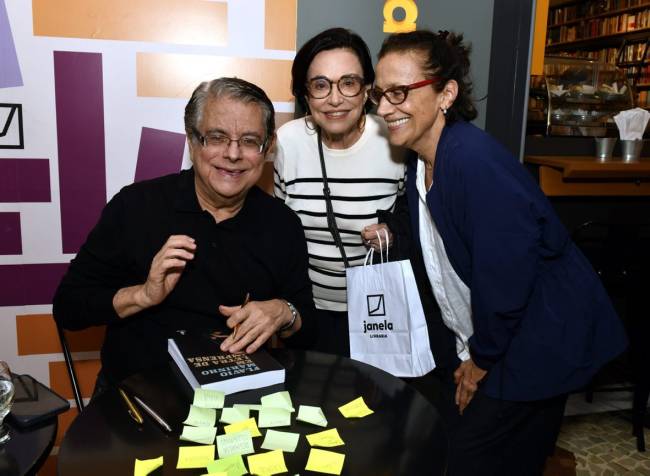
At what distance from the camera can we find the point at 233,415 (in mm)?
1127

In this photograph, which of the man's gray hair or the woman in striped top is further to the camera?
the woman in striped top

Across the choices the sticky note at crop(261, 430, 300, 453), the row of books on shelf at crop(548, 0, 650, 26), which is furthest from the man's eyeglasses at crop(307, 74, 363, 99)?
the row of books on shelf at crop(548, 0, 650, 26)

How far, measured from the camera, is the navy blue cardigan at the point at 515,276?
130cm

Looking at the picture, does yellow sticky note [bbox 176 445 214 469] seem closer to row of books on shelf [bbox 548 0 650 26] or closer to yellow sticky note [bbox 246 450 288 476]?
yellow sticky note [bbox 246 450 288 476]

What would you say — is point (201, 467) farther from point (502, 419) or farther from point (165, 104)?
point (165, 104)

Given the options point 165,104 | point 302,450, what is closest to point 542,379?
point 302,450

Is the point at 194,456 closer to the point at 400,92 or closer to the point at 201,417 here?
the point at 201,417

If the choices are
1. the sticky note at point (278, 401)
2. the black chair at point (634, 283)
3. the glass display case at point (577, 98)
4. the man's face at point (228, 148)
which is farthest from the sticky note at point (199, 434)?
the glass display case at point (577, 98)

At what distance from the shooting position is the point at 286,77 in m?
2.18

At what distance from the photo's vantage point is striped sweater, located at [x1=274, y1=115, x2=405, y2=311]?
1806 mm

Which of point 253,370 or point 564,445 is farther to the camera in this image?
point 564,445

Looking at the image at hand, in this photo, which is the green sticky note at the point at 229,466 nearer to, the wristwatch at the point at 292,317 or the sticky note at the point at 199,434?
the sticky note at the point at 199,434

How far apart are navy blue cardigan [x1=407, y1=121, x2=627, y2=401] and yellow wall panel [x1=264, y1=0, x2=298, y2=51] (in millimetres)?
923

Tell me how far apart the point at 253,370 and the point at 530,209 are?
706 millimetres
